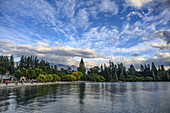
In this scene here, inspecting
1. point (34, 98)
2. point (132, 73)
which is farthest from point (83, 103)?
point (132, 73)

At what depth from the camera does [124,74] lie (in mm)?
164500

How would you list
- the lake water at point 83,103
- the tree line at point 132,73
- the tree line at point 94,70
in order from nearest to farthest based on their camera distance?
the lake water at point 83,103 < the tree line at point 94,70 < the tree line at point 132,73

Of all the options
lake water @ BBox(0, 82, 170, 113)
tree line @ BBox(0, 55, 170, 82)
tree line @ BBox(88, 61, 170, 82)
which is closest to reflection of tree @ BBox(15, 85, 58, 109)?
lake water @ BBox(0, 82, 170, 113)

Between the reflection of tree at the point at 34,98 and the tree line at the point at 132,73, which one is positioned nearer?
the reflection of tree at the point at 34,98

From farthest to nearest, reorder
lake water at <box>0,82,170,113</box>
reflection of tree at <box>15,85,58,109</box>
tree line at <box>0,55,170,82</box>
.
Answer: tree line at <box>0,55,170,82</box> < reflection of tree at <box>15,85,58,109</box> < lake water at <box>0,82,170,113</box>

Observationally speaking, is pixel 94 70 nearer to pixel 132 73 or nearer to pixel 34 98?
pixel 132 73

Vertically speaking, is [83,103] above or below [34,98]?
below

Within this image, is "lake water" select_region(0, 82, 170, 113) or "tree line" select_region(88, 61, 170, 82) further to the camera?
"tree line" select_region(88, 61, 170, 82)

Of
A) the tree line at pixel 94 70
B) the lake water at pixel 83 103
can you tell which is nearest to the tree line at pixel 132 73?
Result: the tree line at pixel 94 70

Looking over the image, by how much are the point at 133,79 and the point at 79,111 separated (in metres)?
156

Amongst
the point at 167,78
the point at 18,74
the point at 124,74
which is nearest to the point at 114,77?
the point at 124,74

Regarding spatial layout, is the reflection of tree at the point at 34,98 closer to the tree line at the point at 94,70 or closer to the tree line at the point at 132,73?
the tree line at the point at 94,70

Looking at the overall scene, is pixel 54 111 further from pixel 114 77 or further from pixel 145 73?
pixel 145 73

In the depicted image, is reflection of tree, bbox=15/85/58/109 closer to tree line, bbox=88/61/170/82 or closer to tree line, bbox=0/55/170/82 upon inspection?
tree line, bbox=0/55/170/82
